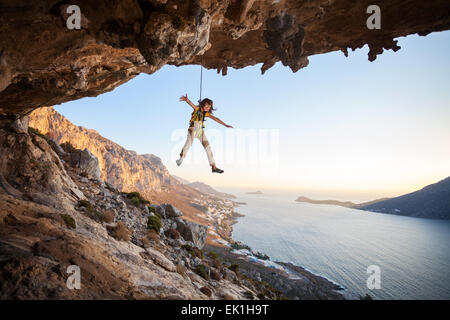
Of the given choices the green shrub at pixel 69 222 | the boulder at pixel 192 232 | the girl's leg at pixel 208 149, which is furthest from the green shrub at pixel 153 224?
the girl's leg at pixel 208 149

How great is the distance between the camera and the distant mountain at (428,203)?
270 ft

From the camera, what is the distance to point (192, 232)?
1945 cm

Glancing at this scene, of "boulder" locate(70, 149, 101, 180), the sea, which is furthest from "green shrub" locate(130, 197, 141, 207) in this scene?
the sea

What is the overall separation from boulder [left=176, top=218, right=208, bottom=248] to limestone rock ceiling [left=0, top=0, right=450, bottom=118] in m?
15.5

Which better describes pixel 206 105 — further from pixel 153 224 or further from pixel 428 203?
pixel 428 203

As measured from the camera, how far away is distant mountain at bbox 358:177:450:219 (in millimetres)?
82188

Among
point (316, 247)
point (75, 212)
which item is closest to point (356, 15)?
point (75, 212)

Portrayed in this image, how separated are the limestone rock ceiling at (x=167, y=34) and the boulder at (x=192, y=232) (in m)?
15.5

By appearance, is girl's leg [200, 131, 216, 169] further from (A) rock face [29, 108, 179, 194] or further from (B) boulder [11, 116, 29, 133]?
(A) rock face [29, 108, 179, 194]

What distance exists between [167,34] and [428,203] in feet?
451
